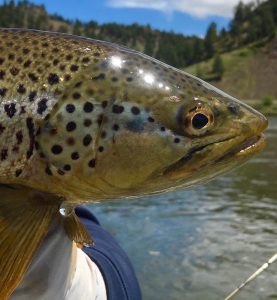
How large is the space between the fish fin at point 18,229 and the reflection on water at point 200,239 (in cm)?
581

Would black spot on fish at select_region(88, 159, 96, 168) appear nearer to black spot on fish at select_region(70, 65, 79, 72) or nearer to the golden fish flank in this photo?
the golden fish flank

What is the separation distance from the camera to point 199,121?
194 centimetres

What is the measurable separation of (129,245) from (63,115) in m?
7.67

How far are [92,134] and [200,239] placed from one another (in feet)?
26.5

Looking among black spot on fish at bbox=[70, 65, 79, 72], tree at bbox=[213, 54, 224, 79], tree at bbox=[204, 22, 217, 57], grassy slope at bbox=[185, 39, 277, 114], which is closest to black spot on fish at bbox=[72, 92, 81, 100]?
black spot on fish at bbox=[70, 65, 79, 72]

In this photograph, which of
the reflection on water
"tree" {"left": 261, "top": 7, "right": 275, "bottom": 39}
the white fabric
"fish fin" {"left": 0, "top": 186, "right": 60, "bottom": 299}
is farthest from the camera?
"tree" {"left": 261, "top": 7, "right": 275, "bottom": 39}

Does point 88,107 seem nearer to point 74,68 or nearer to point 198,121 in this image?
point 74,68

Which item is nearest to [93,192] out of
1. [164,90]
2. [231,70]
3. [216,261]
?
[164,90]

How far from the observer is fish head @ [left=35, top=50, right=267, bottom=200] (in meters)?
1.85

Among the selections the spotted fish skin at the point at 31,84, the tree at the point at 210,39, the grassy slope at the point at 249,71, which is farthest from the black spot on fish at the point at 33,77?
the tree at the point at 210,39

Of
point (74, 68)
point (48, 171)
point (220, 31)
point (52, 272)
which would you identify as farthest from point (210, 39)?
point (48, 171)

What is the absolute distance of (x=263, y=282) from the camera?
7.73m

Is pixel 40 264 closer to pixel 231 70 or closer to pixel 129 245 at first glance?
pixel 129 245

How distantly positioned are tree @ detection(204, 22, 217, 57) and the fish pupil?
13735 cm
